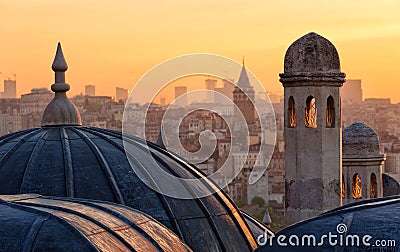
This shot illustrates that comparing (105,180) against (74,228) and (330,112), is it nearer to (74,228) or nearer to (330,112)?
(74,228)

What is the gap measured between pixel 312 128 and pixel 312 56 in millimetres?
958

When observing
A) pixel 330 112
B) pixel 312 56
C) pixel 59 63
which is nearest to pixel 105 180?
pixel 59 63

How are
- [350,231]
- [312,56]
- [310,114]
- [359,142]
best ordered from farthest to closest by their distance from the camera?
[359,142]
[310,114]
[312,56]
[350,231]

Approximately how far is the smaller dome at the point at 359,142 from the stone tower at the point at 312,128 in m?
3.23

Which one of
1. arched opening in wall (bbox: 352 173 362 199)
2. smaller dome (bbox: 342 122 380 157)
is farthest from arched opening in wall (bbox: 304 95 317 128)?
arched opening in wall (bbox: 352 173 362 199)

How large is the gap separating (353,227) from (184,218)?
10.0 ft

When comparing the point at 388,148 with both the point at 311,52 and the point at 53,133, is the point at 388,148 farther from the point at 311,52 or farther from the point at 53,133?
the point at 53,133

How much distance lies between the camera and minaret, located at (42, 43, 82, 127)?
10117 millimetres

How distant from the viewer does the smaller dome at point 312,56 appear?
573 inches

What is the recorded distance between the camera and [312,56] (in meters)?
14.6

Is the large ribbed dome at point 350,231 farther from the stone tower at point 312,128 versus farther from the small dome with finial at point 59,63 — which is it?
the stone tower at point 312,128

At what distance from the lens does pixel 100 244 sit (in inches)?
238

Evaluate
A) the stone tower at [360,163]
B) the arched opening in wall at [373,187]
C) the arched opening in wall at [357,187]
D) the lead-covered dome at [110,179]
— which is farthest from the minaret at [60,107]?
the arched opening in wall at [373,187]

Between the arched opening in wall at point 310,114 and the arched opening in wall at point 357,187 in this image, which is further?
the arched opening in wall at point 357,187
